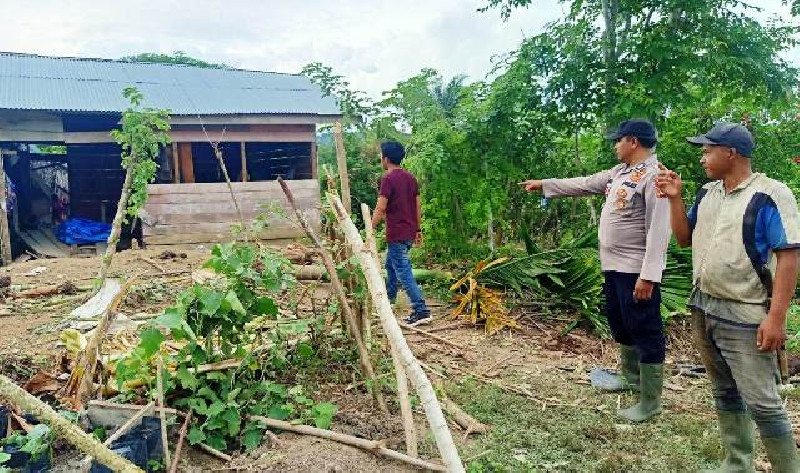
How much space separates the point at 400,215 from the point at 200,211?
26.2 ft

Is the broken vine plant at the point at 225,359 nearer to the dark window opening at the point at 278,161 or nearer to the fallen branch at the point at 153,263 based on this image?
the fallen branch at the point at 153,263

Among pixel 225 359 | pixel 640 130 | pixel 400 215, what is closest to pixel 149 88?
pixel 400 215

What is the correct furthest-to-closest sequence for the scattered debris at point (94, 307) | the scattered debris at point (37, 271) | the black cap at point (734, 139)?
the scattered debris at point (37, 271) → the scattered debris at point (94, 307) → the black cap at point (734, 139)

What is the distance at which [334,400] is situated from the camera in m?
4.05

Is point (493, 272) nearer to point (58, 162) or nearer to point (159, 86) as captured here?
point (159, 86)

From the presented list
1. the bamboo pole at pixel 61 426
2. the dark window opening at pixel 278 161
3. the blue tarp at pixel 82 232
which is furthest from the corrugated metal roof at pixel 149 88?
the bamboo pole at pixel 61 426

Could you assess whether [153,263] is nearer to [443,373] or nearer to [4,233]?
[4,233]

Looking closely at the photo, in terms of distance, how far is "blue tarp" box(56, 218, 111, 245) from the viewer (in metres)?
13.6

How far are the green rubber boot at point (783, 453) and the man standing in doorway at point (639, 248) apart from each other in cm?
106

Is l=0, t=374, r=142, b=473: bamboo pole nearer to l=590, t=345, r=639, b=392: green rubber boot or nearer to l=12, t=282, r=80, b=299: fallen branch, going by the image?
l=590, t=345, r=639, b=392: green rubber boot

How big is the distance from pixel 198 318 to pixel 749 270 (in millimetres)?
2885

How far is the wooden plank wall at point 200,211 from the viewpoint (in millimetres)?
12547

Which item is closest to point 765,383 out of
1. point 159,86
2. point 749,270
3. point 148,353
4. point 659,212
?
point 749,270

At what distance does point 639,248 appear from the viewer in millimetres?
4031
